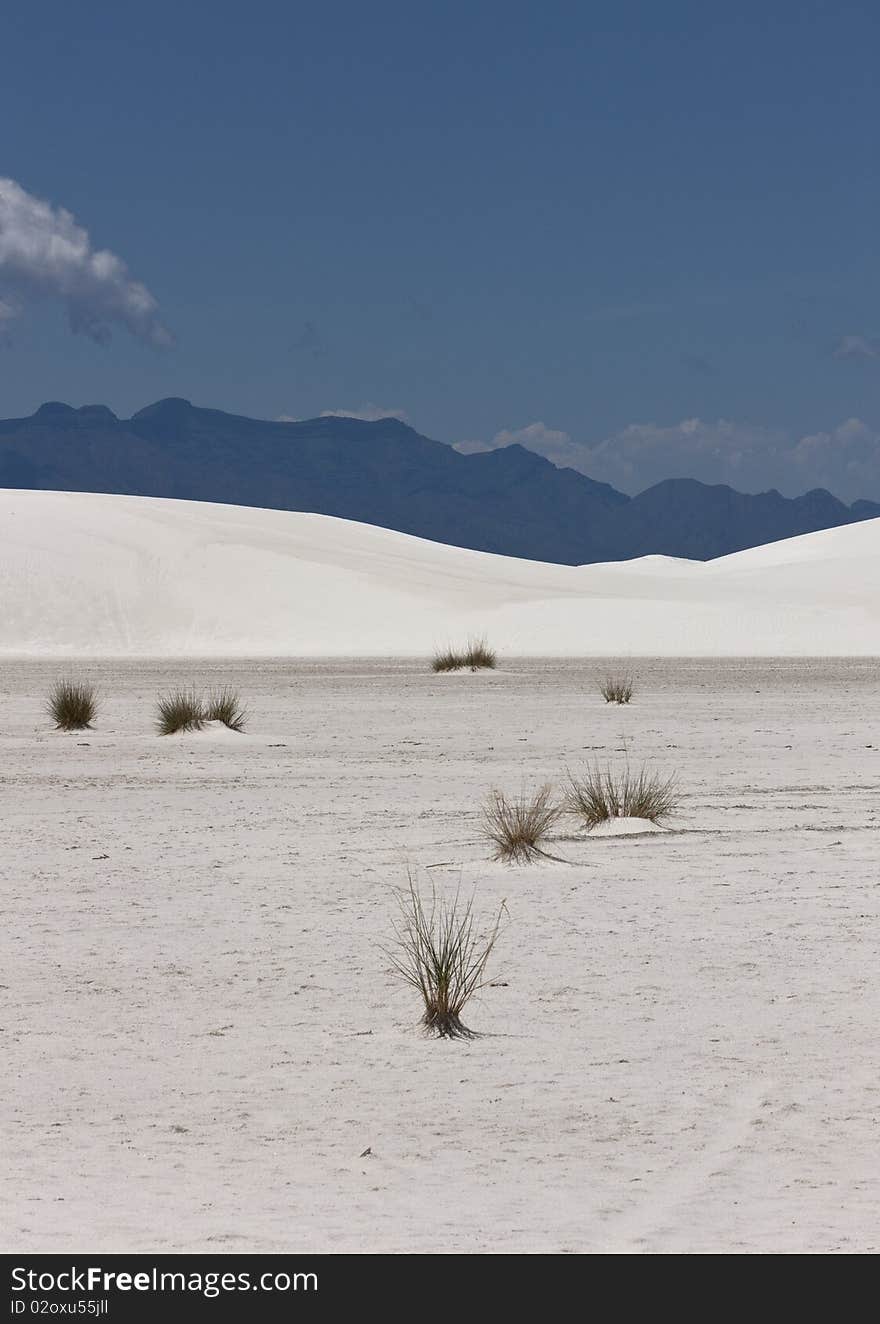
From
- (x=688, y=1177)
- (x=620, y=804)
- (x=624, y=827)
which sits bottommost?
(x=688, y=1177)

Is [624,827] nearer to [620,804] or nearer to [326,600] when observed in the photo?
[620,804]

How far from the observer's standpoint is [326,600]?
59219 millimetres

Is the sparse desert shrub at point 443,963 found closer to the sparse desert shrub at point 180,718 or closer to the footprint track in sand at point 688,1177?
the footprint track in sand at point 688,1177

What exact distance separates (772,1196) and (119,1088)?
2.32 metres

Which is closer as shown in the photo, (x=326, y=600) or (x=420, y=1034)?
(x=420, y=1034)

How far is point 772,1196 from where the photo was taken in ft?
15.8

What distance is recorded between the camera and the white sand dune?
53.1 m

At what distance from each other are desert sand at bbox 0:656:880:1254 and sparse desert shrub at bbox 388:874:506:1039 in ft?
0.35

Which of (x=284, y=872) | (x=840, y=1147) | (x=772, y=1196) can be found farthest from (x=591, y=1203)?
(x=284, y=872)

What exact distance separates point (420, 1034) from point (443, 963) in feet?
1.17

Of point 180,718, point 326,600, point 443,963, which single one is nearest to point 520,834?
point 443,963

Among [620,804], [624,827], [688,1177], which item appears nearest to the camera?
[688,1177]

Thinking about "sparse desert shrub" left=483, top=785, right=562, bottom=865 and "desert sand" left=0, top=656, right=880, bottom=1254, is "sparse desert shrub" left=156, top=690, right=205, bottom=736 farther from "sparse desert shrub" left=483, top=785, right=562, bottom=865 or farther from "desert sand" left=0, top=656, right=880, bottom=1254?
"sparse desert shrub" left=483, top=785, right=562, bottom=865
